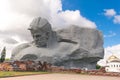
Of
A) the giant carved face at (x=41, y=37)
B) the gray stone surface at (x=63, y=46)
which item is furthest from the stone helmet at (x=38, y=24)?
the giant carved face at (x=41, y=37)

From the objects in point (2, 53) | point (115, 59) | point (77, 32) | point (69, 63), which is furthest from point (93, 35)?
point (115, 59)

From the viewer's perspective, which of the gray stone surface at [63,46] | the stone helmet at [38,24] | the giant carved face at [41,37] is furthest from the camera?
the giant carved face at [41,37]

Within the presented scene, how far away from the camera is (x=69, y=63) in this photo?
29.6m

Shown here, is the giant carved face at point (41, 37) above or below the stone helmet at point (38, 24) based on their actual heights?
below

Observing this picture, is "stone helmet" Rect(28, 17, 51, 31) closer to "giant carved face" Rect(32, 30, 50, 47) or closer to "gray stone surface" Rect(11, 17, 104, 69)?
"gray stone surface" Rect(11, 17, 104, 69)

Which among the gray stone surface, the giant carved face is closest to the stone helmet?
the gray stone surface

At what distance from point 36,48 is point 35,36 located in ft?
5.10

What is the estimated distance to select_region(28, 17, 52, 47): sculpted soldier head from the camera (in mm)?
28000

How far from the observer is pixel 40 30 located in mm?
28031

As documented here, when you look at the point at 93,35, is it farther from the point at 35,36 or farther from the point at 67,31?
the point at 35,36

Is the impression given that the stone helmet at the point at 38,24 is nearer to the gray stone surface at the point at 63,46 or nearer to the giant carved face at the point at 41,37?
the gray stone surface at the point at 63,46

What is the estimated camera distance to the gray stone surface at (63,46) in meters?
28.0

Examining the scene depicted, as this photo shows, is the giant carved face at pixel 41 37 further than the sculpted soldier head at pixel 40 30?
Yes

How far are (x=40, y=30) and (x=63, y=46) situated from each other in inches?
149
